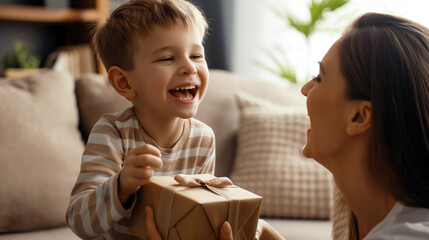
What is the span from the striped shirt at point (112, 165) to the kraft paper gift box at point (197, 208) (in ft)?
0.26

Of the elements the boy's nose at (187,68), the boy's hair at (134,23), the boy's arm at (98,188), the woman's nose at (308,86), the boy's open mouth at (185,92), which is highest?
the boy's hair at (134,23)

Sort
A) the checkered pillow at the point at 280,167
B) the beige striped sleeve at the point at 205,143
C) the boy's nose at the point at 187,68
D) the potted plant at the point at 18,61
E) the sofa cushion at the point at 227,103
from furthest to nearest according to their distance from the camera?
the potted plant at the point at 18,61, the sofa cushion at the point at 227,103, the checkered pillow at the point at 280,167, the beige striped sleeve at the point at 205,143, the boy's nose at the point at 187,68

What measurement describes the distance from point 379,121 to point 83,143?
1430mm

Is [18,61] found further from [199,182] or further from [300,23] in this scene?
[199,182]

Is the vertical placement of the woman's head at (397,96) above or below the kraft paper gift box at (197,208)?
above

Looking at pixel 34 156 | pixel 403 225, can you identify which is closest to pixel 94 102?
pixel 34 156

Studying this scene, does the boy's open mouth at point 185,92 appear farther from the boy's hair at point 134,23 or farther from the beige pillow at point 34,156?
the beige pillow at point 34,156

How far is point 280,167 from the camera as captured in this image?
2.12m

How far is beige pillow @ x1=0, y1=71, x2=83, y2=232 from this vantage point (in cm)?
181

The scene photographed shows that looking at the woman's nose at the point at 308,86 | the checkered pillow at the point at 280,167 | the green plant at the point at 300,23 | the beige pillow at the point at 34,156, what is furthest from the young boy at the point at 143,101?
the green plant at the point at 300,23

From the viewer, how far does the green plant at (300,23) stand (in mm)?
3238

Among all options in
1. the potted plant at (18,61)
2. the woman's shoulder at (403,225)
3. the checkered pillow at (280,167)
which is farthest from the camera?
the potted plant at (18,61)

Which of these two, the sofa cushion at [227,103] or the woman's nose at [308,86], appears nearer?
the woman's nose at [308,86]

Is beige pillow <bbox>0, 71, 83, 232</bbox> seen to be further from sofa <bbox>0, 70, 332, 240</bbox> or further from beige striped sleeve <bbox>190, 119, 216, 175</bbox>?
beige striped sleeve <bbox>190, 119, 216, 175</bbox>
